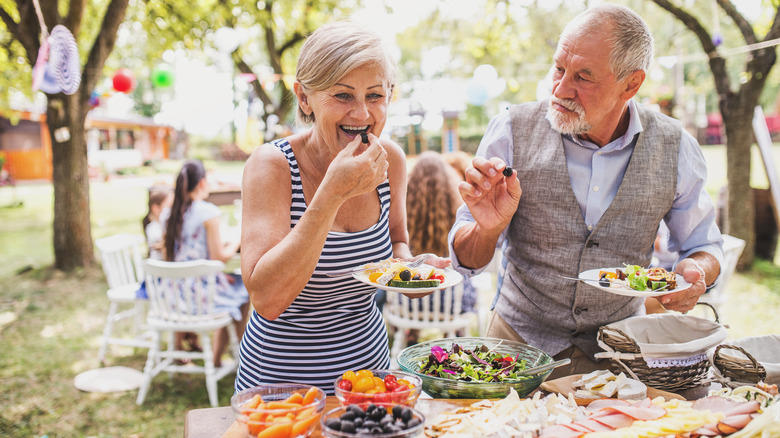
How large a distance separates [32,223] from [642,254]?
14565 mm

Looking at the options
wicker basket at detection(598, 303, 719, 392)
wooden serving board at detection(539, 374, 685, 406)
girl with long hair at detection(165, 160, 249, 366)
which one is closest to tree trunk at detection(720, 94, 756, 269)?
girl with long hair at detection(165, 160, 249, 366)

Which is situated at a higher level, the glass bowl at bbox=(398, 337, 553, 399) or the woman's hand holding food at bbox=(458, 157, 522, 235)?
the woman's hand holding food at bbox=(458, 157, 522, 235)

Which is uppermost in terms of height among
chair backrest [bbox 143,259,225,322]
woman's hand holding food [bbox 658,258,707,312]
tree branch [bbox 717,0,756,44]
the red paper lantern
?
tree branch [bbox 717,0,756,44]

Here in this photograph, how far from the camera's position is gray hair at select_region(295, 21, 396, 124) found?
5.24ft

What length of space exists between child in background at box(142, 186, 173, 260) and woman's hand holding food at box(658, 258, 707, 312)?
4196 millimetres

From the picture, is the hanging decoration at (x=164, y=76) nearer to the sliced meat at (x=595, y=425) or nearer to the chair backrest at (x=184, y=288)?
the chair backrest at (x=184, y=288)

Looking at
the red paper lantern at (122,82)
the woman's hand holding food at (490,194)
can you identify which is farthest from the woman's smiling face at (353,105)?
the red paper lantern at (122,82)

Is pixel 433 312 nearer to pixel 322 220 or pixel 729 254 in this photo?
pixel 729 254

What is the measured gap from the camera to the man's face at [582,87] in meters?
1.85

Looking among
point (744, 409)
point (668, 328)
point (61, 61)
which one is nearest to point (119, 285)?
point (61, 61)

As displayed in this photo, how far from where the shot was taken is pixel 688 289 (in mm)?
1771

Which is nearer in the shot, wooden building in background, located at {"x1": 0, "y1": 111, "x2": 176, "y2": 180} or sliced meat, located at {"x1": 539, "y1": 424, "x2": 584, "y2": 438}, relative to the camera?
sliced meat, located at {"x1": 539, "y1": 424, "x2": 584, "y2": 438}

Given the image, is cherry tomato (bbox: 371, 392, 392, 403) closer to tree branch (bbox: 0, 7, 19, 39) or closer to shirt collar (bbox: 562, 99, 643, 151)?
shirt collar (bbox: 562, 99, 643, 151)

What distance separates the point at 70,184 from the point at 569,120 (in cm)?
746
